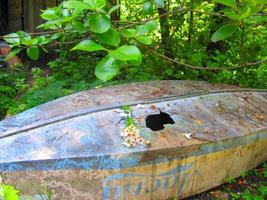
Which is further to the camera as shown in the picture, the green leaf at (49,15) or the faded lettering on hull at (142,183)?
the faded lettering on hull at (142,183)

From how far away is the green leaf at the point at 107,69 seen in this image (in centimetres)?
152

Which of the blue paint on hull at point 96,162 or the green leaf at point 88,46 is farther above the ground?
the green leaf at point 88,46

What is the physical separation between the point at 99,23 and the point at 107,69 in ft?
0.81

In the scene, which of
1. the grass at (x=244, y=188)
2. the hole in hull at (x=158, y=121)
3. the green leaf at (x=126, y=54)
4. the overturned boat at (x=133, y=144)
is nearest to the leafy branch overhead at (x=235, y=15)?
the green leaf at (x=126, y=54)

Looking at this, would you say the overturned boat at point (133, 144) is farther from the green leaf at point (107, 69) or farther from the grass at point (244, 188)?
the green leaf at point (107, 69)

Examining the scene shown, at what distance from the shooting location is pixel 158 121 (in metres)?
3.42

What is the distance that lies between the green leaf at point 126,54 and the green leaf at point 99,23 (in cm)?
14

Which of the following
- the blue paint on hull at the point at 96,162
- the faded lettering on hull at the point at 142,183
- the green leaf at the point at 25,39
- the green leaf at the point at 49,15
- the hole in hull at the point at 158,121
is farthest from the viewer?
the hole in hull at the point at 158,121

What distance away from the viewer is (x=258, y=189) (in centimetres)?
361

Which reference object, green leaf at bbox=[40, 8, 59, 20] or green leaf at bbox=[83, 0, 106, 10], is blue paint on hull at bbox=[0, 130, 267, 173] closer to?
green leaf at bbox=[40, 8, 59, 20]

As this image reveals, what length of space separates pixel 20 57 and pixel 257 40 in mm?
5829

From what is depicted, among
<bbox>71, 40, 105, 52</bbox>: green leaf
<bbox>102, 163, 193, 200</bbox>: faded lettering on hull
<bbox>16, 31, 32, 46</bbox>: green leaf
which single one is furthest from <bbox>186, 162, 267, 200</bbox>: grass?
<bbox>71, 40, 105, 52</bbox>: green leaf

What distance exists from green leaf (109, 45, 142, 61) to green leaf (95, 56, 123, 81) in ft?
0.12

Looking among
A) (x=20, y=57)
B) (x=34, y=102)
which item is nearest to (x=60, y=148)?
(x=34, y=102)
